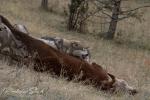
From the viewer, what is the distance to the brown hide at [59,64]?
8.88 meters

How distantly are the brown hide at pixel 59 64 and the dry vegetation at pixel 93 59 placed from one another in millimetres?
471

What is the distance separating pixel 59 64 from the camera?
8.89 metres

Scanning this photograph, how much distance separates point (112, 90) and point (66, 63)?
111 centimetres

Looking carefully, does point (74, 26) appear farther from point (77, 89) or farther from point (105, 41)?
point (77, 89)

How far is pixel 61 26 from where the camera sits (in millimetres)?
21828

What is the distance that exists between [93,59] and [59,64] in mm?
5125

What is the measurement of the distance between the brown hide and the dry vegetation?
1.55ft

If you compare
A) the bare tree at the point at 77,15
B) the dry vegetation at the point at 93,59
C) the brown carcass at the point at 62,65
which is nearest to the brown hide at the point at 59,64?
the brown carcass at the point at 62,65

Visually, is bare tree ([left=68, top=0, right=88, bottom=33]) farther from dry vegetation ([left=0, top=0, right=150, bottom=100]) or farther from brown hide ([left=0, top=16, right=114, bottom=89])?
brown hide ([left=0, top=16, right=114, bottom=89])

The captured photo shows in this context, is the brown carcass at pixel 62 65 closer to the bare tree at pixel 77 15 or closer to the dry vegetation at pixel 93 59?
the dry vegetation at pixel 93 59

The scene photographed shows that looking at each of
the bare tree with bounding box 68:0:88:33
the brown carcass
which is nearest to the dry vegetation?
the brown carcass

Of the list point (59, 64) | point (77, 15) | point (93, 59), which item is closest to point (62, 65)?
point (59, 64)

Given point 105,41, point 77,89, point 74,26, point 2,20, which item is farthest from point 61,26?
point 77,89

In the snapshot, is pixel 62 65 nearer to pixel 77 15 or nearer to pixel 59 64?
pixel 59 64
